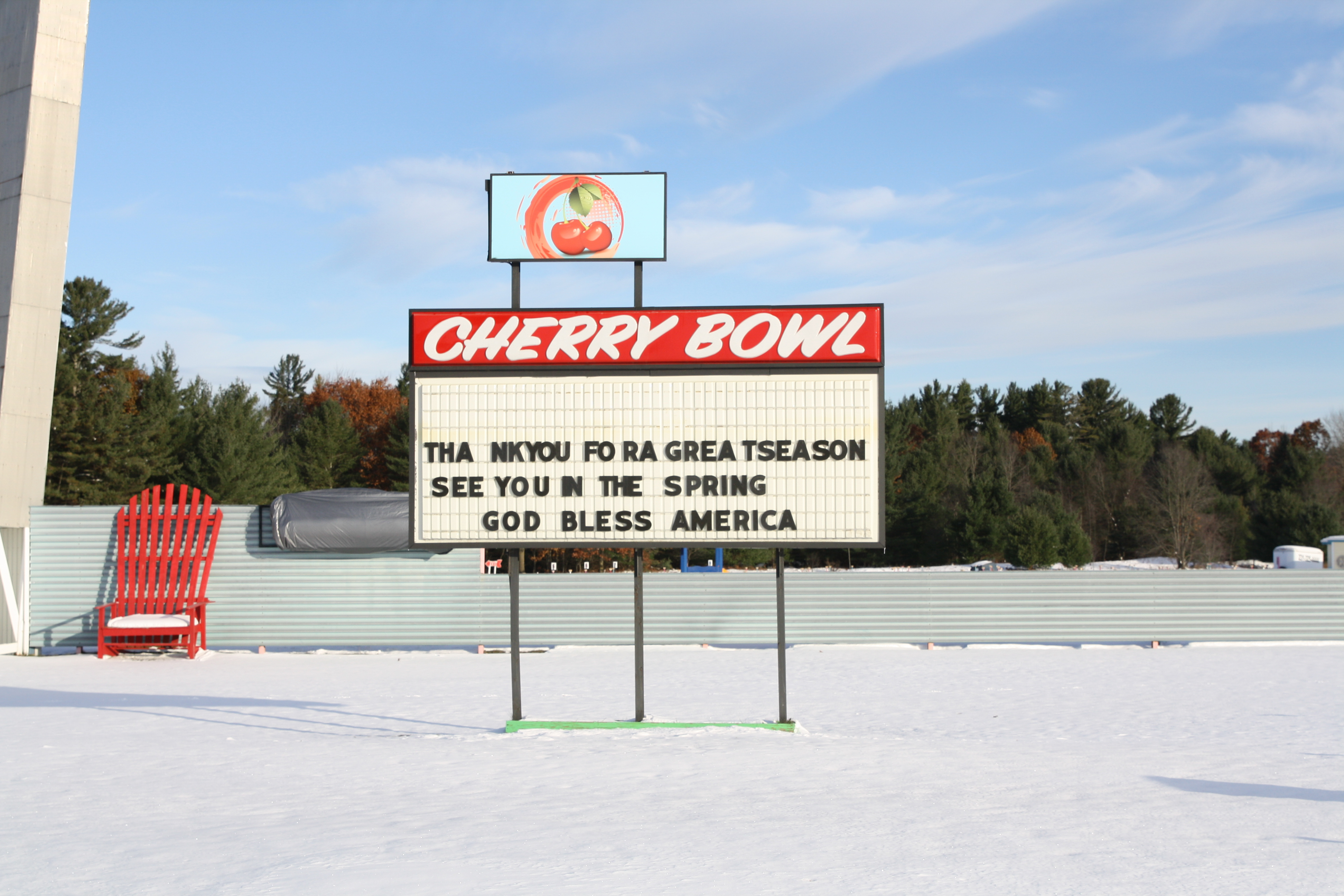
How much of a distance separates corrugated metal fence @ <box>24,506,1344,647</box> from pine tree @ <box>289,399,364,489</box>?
35.7 m

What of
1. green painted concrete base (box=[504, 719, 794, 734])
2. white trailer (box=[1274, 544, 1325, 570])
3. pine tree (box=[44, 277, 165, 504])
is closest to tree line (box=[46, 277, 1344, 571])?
pine tree (box=[44, 277, 165, 504])

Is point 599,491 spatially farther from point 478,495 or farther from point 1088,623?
point 1088,623

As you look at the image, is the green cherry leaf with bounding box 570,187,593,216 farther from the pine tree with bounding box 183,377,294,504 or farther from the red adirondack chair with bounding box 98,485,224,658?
the pine tree with bounding box 183,377,294,504

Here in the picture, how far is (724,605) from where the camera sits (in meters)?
19.0

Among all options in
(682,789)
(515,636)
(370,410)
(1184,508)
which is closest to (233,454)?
(370,410)

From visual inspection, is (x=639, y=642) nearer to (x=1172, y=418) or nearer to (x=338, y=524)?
(x=338, y=524)

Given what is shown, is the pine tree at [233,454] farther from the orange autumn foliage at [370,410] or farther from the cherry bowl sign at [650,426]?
the cherry bowl sign at [650,426]

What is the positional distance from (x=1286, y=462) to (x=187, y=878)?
7042 centimetres

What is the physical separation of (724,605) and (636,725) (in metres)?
9.18

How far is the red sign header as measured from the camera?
32.4 feet

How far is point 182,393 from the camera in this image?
51.5m

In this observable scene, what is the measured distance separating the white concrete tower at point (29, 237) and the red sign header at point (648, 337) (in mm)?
11637

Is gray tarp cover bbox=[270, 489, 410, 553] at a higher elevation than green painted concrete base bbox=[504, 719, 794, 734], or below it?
higher

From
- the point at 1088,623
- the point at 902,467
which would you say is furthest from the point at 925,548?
the point at 1088,623
